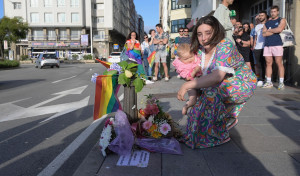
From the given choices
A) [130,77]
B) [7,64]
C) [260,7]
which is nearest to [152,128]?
[130,77]

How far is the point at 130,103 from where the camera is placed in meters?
3.37

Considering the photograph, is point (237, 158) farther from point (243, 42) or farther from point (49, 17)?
point (49, 17)

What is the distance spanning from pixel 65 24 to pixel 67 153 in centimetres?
5981

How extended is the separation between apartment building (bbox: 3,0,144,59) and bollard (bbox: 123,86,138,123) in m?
56.3

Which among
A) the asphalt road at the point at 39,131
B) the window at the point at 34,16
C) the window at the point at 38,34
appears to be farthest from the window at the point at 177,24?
the asphalt road at the point at 39,131

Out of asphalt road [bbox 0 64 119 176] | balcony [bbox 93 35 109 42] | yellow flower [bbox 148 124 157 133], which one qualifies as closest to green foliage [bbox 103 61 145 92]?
yellow flower [bbox 148 124 157 133]

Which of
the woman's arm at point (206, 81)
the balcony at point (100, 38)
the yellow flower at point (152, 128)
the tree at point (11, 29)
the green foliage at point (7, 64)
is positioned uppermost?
the balcony at point (100, 38)

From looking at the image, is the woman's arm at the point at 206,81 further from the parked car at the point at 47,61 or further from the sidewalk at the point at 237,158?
the parked car at the point at 47,61

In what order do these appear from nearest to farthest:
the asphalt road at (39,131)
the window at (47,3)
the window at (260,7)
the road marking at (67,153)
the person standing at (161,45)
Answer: the road marking at (67,153)
the asphalt road at (39,131)
the person standing at (161,45)
the window at (260,7)
the window at (47,3)

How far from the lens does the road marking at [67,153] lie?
2.83m

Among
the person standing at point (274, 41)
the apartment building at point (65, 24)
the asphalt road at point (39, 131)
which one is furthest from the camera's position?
the apartment building at point (65, 24)

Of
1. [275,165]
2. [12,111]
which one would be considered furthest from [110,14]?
[275,165]

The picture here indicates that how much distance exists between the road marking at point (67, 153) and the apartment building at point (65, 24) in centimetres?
5547

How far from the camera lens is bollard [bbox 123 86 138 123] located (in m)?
3.37
